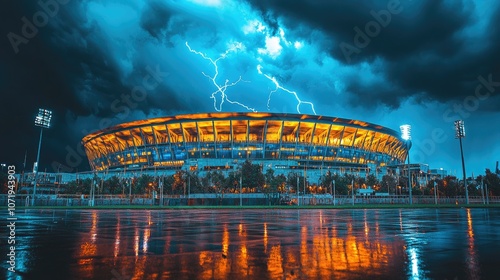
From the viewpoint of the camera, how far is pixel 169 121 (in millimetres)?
89062

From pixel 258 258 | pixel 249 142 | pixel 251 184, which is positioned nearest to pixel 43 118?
pixel 251 184

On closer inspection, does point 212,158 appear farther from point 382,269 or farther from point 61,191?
point 382,269

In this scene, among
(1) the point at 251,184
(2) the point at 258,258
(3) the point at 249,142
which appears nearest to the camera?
(2) the point at 258,258

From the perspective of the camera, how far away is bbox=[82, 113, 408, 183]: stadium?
86.4m

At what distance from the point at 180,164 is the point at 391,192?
51.0m

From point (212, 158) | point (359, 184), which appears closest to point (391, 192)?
point (359, 184)

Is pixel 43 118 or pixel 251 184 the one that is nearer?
pixel 43 118

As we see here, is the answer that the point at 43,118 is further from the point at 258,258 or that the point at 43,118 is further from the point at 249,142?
the point at 258,258

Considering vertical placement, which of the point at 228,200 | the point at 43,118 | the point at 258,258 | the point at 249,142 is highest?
the point at 249,142

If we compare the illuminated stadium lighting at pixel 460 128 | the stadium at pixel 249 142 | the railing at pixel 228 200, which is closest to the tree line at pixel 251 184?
the railing at pixel 228 200

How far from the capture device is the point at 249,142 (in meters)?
90.2

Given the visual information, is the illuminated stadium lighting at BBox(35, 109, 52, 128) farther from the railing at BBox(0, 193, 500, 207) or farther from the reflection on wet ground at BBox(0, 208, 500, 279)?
the reflection on wet ground at BBox(0, 208, 500, 279)

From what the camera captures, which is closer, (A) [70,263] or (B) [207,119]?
(A) [70,263]

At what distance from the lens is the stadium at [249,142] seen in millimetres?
86438
